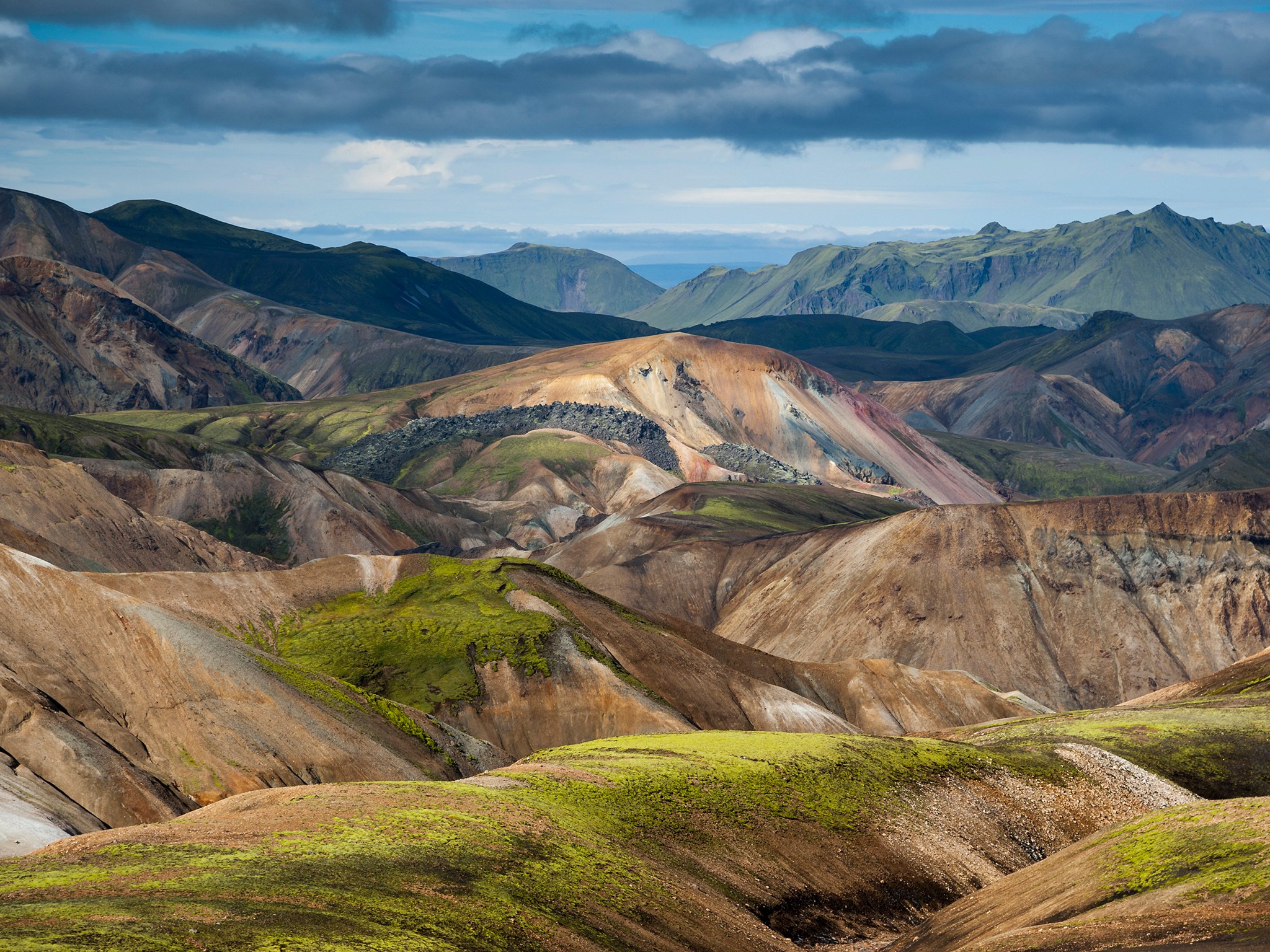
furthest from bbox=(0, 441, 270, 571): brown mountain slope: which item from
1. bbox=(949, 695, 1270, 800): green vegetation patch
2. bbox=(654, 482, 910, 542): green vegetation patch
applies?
bbox=(949, 695, 1270, 800): green vegetation patch

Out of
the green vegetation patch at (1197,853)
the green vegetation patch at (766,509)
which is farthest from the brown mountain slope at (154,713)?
the green vegetation patch at (766,509)

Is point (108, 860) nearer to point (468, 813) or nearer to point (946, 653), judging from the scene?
point (468, 813)

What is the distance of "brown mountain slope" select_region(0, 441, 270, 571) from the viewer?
364 feet

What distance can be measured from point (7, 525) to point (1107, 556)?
107 metres

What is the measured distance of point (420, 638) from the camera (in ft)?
262

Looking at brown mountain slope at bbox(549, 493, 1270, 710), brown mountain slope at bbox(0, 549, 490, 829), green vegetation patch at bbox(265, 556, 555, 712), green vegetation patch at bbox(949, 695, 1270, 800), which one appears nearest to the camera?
brown mountain slope at bbox(0, 549, 490, 829)

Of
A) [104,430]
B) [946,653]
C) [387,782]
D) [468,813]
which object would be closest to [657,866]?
[468,813]

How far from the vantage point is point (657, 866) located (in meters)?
41.8

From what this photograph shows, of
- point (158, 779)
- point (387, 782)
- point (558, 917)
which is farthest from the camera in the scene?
point (158, 779)

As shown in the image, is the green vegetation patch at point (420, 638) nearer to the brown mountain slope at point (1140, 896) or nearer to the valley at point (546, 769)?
the valley at point (546, 769)

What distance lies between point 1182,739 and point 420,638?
4179cm

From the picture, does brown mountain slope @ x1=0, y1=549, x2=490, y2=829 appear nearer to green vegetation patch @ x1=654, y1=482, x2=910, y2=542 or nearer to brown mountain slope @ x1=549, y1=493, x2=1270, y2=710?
brown mountain slope @ x1=549, y1=493, x2=1270, y2=710

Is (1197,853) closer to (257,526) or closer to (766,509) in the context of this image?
(766,509)

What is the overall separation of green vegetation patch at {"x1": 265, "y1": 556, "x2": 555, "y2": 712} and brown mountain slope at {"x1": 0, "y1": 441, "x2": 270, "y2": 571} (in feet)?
105
